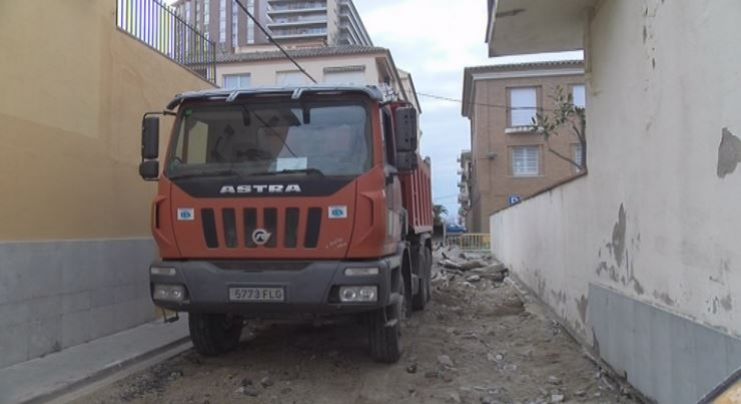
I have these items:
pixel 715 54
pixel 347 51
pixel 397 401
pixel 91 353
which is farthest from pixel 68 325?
pixel 347 51

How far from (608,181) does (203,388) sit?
180 inches

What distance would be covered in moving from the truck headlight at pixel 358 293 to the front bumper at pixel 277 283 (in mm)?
42

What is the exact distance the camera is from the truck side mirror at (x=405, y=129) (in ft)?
22.8

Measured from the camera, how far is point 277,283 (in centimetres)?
635

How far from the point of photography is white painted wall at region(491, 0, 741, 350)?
13.5 ft

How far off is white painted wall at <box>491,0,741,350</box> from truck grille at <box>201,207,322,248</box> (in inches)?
116

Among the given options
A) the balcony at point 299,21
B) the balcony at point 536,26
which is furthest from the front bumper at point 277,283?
the balcony at point 299,21

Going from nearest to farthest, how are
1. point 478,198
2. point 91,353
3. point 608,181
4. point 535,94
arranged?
point 608,181 < point 91,353 < point 535,94 < point 478,198

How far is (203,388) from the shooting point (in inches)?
257

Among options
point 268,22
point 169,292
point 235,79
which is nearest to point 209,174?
point 169,292

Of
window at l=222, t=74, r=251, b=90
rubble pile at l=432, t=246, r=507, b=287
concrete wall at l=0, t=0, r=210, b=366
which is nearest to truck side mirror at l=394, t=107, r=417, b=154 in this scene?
concrete wall at l=0, t=0, r=210, b=366

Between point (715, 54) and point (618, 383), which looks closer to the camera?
point (715, 54)

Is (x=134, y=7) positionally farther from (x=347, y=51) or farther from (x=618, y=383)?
(x=347, y=51)

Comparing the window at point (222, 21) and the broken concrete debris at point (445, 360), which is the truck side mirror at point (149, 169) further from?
the window at point (222, 21)
